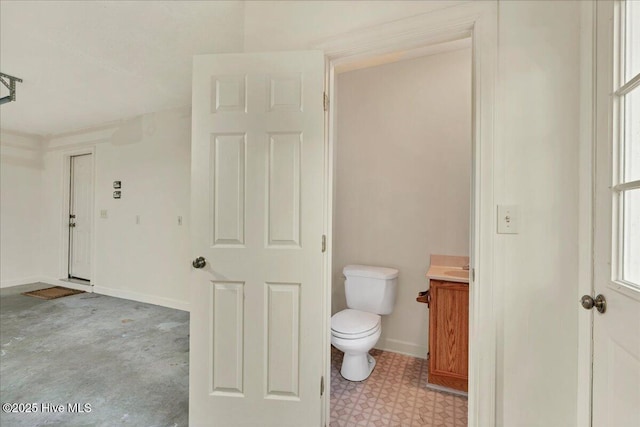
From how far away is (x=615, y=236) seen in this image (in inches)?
34.8

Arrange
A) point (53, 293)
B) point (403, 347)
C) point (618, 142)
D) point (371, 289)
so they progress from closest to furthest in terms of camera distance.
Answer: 1. point (618, 142)
2. point (371, 289)
3. point (403, 347)
4. point (53, 293)

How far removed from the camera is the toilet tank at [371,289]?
7.40 feet

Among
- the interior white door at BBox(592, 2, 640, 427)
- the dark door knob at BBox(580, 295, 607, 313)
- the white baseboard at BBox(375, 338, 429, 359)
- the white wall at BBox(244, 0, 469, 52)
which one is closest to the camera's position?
the interior white door at BBox(592, 2, 640, 427)

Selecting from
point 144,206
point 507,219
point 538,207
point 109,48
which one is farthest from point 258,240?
point 144,206

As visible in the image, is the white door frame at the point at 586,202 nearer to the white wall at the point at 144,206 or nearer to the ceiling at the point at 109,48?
the ceiling at the point at 109,48

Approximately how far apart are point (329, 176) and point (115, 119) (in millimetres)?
3679

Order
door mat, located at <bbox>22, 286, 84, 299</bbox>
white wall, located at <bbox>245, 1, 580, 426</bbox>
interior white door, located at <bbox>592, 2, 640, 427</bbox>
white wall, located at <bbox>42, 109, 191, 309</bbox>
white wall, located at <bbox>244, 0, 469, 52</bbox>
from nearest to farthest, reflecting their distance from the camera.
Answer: interior white door, located at <bbox>592, 2, 640, 427</bbox>
white wall, located at <bbox>245, 1, 580, 426</bbox>
white wall, located at <bbox>244, 0, 469, 52</bbox>
white wall, located at <bbox>42, 109, 191, 309</bbox>
door mat, located at <bbox>22, 286, 84, 299</bbox>

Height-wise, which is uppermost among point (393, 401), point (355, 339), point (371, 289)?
Result: point (371, 289)

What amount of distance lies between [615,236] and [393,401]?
1497 mm

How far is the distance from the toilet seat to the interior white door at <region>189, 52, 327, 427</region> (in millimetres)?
503

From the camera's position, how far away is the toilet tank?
7.40ft

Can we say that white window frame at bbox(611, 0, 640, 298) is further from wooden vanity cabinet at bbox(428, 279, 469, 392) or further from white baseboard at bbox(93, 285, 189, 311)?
white baseboard at bbox(93, 285, 189, 311)

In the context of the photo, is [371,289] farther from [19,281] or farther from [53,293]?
[19,281]

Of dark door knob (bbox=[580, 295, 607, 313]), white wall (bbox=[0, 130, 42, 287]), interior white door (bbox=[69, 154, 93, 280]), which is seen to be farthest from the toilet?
white wall (bbox=[0, 130, 42, 287])
